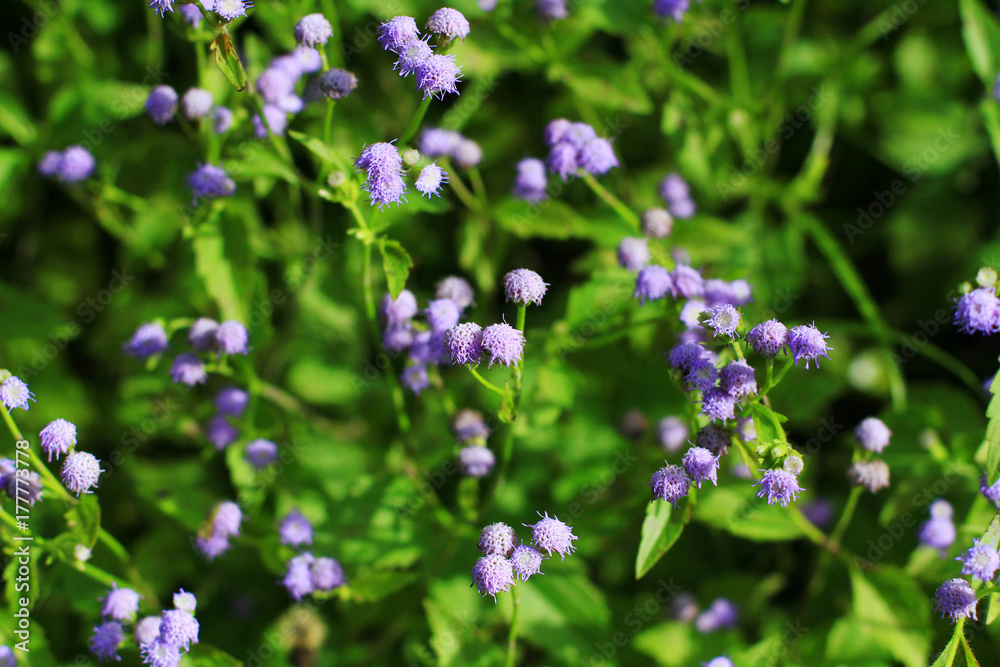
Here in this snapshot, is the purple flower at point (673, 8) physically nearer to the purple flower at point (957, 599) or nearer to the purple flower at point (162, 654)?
the purple flower at point (957, 599)

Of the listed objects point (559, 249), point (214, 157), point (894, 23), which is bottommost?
point (559, 249)

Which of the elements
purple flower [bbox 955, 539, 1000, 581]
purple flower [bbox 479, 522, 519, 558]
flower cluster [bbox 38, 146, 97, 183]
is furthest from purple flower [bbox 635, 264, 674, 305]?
flower cluster [bbox 38, 146, 97, 183]

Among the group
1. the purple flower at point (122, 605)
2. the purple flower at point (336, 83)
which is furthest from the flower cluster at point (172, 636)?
the purple flower at point (336, 83)

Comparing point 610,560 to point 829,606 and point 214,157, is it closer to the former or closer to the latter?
point 829,606

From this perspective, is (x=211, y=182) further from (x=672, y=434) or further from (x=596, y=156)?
(x=672, y=434)

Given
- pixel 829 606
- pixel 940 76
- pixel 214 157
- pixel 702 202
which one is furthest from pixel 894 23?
pixel 214 157
